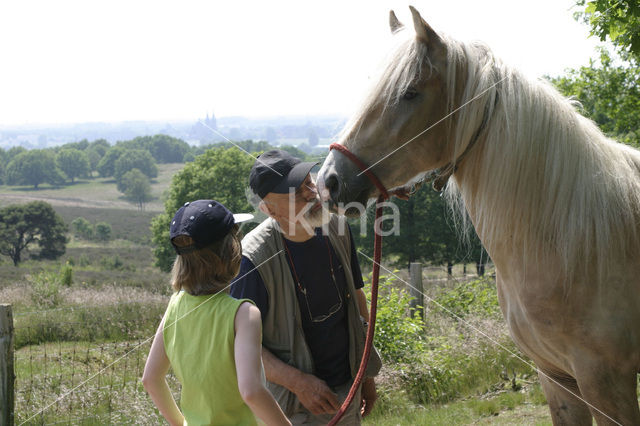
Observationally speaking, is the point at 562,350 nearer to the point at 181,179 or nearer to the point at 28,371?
the point at 28,371

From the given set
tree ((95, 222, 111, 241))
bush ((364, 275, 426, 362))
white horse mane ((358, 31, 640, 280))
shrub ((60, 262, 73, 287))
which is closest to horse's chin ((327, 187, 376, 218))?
white horse mane ((358, 31, 640, 280))

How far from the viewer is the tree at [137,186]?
328 feet

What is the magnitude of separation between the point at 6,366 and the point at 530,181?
5.23m

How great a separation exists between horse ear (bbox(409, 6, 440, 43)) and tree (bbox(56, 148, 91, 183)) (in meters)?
120

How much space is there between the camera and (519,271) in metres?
2.13

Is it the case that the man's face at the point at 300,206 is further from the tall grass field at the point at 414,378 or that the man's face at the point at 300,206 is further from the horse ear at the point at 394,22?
the tall grass field at the point at 414,378

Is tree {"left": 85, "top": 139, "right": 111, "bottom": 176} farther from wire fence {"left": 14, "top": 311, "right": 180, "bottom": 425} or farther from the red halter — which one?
the red halter

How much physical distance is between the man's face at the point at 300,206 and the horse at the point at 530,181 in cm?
45

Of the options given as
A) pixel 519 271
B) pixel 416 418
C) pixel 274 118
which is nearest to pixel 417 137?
pixel 519 271

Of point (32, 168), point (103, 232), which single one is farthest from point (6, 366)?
point (32, 168)

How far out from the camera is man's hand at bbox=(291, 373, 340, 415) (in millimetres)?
2412

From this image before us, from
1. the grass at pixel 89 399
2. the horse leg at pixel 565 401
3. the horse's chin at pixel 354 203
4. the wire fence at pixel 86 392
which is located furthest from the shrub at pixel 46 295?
the horse leg at pixel 565 401

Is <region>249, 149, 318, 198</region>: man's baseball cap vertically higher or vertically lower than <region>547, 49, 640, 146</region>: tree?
lower

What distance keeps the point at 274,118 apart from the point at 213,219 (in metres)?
7.20
